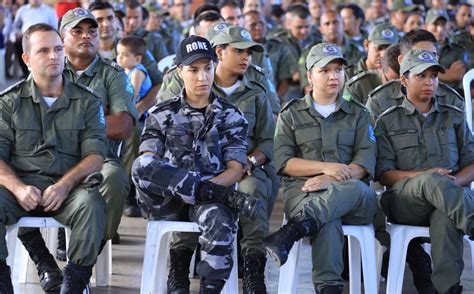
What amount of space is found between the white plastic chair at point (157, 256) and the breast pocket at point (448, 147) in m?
1.23

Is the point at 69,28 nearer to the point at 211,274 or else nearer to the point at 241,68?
the point at 241,68

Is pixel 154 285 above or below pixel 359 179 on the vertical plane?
below

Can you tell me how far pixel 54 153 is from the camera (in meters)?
5.52

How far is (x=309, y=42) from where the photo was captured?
444 inches

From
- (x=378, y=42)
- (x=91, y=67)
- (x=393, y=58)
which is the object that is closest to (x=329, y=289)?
(x=91, y=67)

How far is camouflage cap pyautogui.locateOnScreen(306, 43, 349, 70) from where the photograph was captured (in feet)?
18.9

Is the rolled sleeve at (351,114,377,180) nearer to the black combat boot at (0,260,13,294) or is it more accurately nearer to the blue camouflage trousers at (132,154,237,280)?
the blue camouflage trousers at (132,154,237,280)

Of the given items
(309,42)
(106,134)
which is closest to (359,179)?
(106,134)

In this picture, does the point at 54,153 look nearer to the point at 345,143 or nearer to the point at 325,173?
the point at 325,173

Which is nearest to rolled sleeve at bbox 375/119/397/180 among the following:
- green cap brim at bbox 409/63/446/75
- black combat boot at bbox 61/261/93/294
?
green cap brim at bbox 409/63/446/75

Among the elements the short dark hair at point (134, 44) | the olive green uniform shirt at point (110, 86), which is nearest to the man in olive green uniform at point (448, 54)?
the short dark hair at point (134, 44)

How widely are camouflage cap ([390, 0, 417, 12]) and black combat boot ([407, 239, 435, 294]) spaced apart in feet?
25.1

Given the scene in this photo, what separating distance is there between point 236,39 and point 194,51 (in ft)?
2.34

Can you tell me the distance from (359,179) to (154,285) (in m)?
1.17
